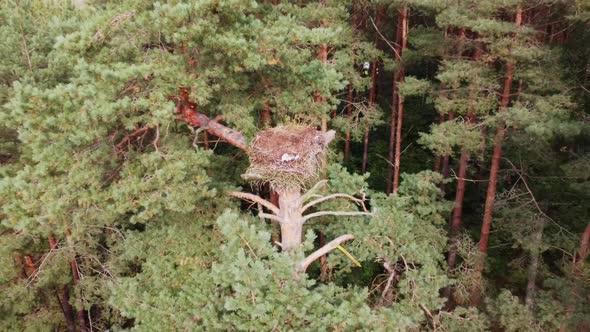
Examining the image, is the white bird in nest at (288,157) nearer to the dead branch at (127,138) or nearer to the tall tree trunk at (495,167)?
the dead branch at (127,138)

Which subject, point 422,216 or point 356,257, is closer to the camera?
point 356,257

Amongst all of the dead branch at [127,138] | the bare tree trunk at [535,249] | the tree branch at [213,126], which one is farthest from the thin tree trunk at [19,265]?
the bare tree trunk at [535,249]

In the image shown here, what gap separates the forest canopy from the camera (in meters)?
4.91

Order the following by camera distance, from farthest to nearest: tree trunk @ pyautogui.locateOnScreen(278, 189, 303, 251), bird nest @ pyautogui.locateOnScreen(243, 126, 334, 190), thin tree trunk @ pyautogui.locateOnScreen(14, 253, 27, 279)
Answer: thin tree trunk @ pyautogui.locateOnScreen(14, 253, 27, 279) → tree trunk @ pyautogui.locateOnScreen(278, 189, 303, 251) → bird nest @ pyautogui.locateOnScreen(243, 126, 334, 190)

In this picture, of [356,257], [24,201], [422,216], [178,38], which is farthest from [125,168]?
[422,216]

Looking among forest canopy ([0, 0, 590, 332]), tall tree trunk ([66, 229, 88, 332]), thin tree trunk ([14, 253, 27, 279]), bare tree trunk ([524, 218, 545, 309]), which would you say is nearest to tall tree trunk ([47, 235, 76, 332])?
tall tree trunk ([66, 229, 88, 332])

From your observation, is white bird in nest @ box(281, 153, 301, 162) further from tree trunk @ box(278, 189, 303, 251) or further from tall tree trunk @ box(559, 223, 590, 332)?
tall tree trunk @ box(559, 223, 590, 332)

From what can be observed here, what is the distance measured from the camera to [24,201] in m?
5.18

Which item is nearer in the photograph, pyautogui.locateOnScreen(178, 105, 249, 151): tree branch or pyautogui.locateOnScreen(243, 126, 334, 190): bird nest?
pyautogui.locateOnScreen(243, 126, 334, 190): bird nest

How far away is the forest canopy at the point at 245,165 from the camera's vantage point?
4914 millimetres

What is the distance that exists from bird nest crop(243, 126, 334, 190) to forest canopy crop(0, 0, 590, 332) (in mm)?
30

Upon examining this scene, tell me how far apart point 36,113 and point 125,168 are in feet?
4.24

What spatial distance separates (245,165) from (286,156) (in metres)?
3.28

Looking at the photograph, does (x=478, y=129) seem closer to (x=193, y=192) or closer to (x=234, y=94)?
(x=234, y=94)
